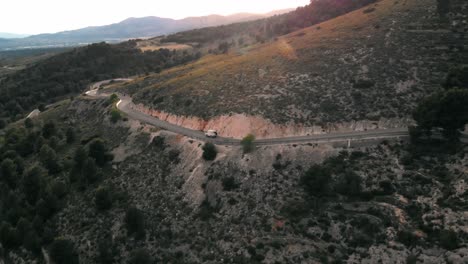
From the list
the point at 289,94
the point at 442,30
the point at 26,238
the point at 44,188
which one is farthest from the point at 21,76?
the point at 442,30

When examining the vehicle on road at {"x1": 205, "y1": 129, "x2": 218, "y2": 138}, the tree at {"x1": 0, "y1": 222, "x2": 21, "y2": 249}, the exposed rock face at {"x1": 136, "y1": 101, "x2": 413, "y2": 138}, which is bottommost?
the tree at {"x1": 0, "y1": 222, "x2": 21, "y2": 249}

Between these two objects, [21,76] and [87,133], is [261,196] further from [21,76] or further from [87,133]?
Answer: [21,76]

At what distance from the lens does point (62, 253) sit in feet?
164

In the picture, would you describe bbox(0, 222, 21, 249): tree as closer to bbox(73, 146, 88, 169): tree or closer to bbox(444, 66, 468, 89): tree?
bbox(73, 146, 88, 169): tree

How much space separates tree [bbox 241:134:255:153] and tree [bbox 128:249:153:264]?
2191cm

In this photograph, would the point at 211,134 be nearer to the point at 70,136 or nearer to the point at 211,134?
the point at 211,134

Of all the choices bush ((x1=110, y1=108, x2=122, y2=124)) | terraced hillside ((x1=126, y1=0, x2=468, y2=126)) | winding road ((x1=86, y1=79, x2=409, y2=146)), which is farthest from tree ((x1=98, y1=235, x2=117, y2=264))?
bush ((x1=110, y1=108, x2=122, y2=124))

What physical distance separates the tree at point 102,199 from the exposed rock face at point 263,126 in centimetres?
2143

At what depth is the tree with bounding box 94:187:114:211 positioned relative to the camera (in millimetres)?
56406

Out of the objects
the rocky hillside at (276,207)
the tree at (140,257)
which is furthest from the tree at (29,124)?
the tree at (140,257)

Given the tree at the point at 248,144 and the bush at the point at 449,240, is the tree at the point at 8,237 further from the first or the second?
the bush at the point at 449,240

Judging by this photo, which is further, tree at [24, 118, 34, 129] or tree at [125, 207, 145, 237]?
tree at [24, 118, 34, 129]

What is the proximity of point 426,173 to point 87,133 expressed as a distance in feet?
235

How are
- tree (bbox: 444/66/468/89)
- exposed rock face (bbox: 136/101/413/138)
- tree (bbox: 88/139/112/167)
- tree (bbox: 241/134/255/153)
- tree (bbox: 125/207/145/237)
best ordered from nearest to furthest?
tree (bbox: 125/207/145/237)
tree (bbox: 444/66/468/89)
tree (bbox: 241/134/255/153)
exposed rock face (bbox: 136/101/413/138)
tree (bbox: 88/139/112/167)
